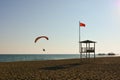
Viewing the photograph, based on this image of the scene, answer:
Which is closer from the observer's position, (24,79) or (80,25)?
(24,79)

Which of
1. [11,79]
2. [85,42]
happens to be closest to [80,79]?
[11,79]

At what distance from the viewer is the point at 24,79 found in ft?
50.8

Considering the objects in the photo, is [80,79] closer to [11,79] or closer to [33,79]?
[33,79]

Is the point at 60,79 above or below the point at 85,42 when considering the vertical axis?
below

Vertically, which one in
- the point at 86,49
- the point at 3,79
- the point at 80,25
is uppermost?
the point at 80,25

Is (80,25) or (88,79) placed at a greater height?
(80,25)

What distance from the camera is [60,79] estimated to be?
1539cm

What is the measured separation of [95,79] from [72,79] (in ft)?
4.58

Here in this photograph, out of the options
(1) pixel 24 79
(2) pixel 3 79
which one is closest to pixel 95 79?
(1) pixel 24 79

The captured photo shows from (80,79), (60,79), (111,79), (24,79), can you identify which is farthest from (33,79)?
(111,79)

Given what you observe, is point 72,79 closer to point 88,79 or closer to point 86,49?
point 88,79

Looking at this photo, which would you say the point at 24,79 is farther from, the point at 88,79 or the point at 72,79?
the point at 88,79

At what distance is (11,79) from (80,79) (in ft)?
14.0

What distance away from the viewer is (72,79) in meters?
15.4
